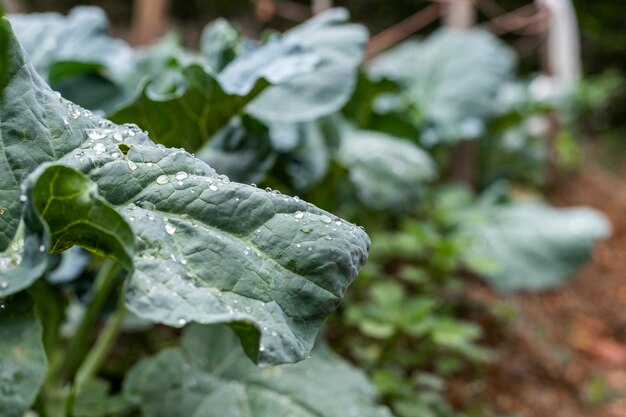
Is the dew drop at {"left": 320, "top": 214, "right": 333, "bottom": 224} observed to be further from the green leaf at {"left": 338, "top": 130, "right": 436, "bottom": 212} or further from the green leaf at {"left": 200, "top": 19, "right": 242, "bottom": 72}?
the green leaf at {"left": 338, "top": 130, "right": 436, "bottom": 212}

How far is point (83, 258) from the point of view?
1.09 m

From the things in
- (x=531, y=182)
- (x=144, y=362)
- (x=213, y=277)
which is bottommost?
(x=531, y=182)

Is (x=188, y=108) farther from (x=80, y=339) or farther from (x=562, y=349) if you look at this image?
(x=562, y=349)

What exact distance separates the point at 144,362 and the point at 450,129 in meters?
1.16

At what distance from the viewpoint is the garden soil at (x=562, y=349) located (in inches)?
58.8

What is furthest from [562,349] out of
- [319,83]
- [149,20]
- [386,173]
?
[149,20]

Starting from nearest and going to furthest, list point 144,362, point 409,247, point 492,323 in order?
point 144,362 → point 409,247 → point 492,323

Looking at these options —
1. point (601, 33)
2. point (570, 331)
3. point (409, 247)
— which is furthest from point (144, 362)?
point (601, 33)

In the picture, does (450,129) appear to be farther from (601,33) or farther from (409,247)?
(601,33)

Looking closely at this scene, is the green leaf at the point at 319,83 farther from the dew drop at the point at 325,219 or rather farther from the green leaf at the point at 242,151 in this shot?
the dew drop at the point at 325,219

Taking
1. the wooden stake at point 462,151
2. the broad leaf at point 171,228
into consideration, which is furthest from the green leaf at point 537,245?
the broad leaf at point 171,228

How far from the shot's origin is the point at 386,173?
1517 mm

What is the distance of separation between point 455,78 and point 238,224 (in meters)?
1.54

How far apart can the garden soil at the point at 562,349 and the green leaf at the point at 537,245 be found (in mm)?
217
